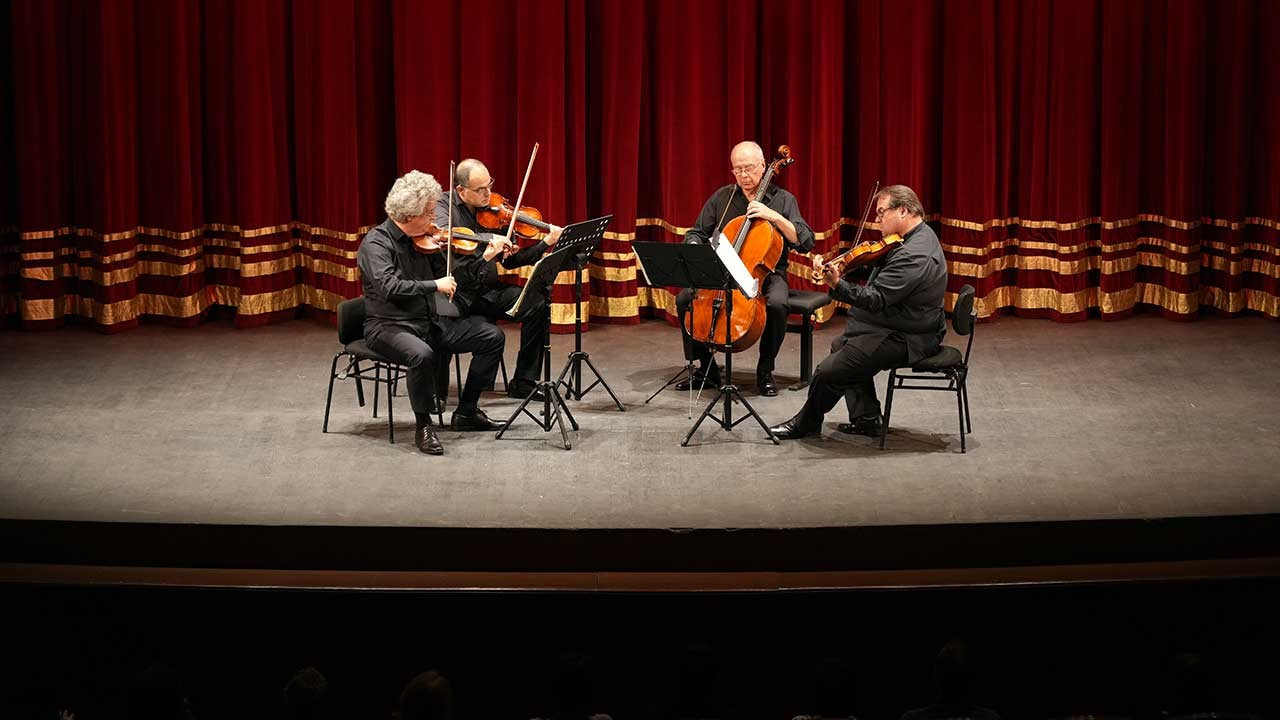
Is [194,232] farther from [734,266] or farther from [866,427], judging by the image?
[866,427]

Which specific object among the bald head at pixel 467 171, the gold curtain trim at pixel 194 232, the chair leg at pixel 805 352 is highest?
the bald head at pixel 467 171

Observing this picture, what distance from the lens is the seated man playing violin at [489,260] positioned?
6605mm

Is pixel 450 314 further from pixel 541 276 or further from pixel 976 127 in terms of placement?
pixel 976 127

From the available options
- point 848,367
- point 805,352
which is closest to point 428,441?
point 848,367

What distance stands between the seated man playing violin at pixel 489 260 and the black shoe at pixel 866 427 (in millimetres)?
1393

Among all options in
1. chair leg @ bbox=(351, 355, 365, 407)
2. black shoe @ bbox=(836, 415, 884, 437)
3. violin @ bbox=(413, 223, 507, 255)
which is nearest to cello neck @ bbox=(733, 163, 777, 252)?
black shoe @ bbox=(836, 415, 884, 437)

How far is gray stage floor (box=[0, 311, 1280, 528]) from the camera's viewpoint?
5398 mm

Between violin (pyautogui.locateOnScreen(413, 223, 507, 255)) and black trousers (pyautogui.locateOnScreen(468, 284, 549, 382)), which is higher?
violin (pyautogui.locateOnScreen(413, 223, 507, 255))

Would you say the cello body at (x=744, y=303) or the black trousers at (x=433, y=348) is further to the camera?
the cello body at (x=744, y=303)

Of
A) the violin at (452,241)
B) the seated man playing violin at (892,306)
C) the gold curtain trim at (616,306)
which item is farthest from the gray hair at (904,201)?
the gold curtain trim at (616,306)

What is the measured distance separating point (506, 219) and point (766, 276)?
125 cm

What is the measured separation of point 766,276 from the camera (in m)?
7.06

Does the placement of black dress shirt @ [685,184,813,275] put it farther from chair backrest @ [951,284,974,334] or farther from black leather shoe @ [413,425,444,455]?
black leather shoe @ [413,425,444,455]

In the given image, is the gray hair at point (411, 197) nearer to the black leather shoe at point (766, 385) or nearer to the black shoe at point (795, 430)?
the black shoe at point (795, 430)
